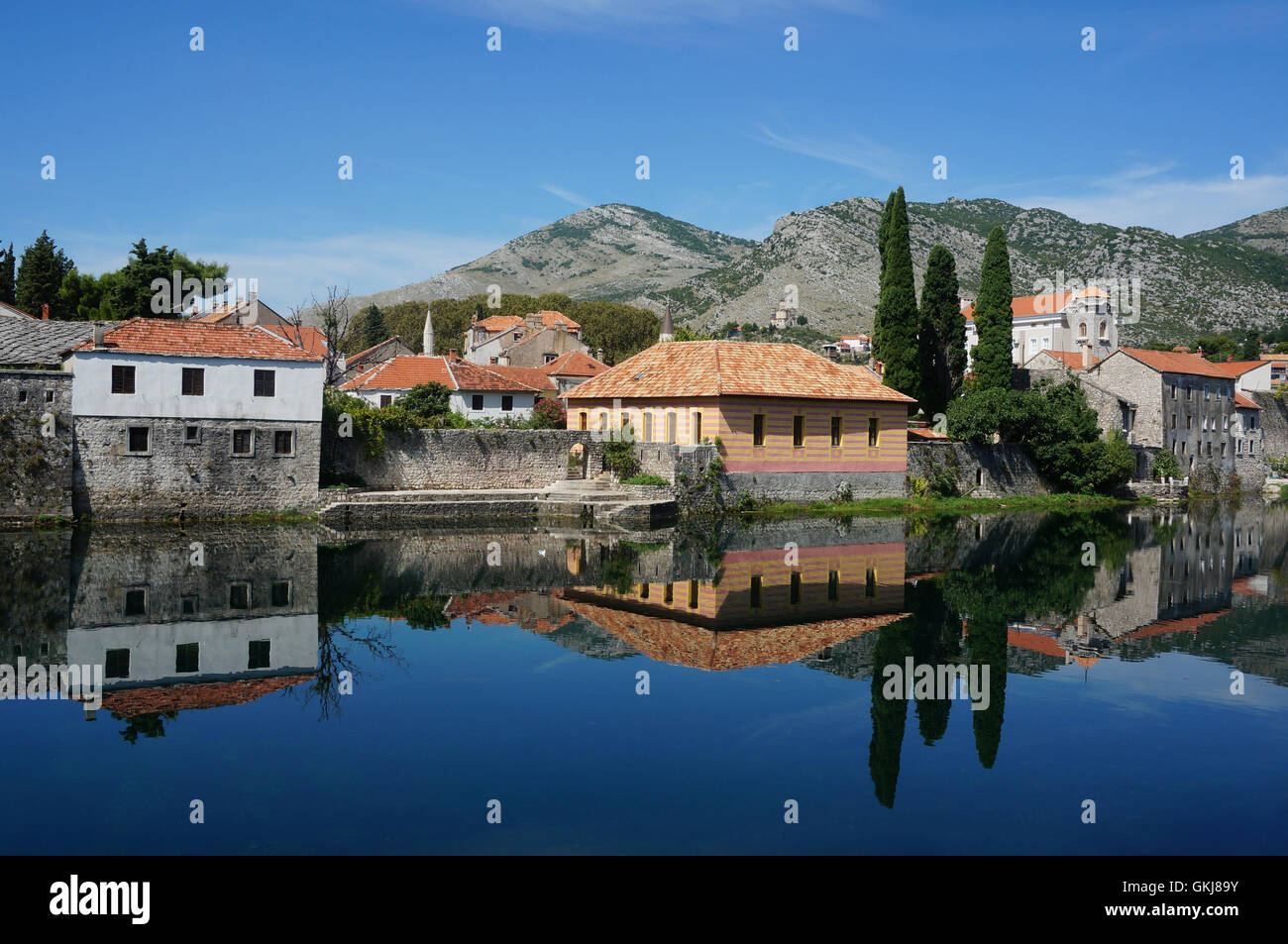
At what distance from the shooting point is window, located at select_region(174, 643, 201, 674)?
42.9 feet

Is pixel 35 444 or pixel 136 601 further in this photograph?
pixel 35 444

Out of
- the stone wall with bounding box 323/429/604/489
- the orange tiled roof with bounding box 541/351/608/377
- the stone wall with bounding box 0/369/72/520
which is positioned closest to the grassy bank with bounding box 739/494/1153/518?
the stone wall with bounding box 323/429/604/489

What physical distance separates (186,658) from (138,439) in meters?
17.9

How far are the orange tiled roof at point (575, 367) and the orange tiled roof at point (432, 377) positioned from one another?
9.30 metres

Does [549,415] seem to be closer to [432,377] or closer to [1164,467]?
[432,377]

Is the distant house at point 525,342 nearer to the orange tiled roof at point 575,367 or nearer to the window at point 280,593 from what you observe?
the orange tiled roof at point 575,367

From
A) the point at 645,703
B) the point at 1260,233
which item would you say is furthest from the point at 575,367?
the point at 1260,233

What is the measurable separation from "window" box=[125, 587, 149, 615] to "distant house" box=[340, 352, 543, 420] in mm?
29654

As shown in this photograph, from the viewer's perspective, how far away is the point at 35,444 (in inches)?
1088

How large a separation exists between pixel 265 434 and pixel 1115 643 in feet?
78.4

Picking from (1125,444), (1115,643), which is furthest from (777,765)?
(1125,444)

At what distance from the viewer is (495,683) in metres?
12.9
